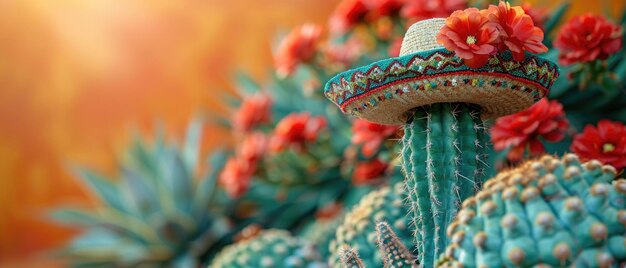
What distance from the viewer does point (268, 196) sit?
2.06 m

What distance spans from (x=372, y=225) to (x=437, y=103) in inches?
10.9

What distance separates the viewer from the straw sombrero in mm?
791

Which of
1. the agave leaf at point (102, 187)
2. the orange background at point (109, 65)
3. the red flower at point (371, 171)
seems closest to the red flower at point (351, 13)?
the red flower at point (371, 171)

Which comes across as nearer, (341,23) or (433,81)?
(433,81)

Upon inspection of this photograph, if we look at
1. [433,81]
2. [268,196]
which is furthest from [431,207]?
[268,196]

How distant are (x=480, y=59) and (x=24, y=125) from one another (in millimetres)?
3192

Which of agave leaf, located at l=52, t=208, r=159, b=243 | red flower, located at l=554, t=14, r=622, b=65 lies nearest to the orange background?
agave leaf, located at l=52, t=208, r=159, b=243

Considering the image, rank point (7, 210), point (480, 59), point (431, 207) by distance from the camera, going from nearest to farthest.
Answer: point (480, 59) → point (431, 207) → point (7, 210)

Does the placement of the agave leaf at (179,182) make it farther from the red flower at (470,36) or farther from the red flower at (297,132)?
the red flower at (470,36)

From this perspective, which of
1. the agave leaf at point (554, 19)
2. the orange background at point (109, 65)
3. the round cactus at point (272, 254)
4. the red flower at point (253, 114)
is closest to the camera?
the round cactus at point (272, 254)

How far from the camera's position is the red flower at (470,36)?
0.77 meters

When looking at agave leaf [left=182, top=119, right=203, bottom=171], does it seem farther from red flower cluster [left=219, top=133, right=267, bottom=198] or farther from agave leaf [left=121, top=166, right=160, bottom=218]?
red flower cluster [left=219, top=133, right=267, bottom=198]

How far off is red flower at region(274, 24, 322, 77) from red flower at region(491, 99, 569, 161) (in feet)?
2.24

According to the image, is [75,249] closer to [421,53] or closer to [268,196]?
[268,196]
